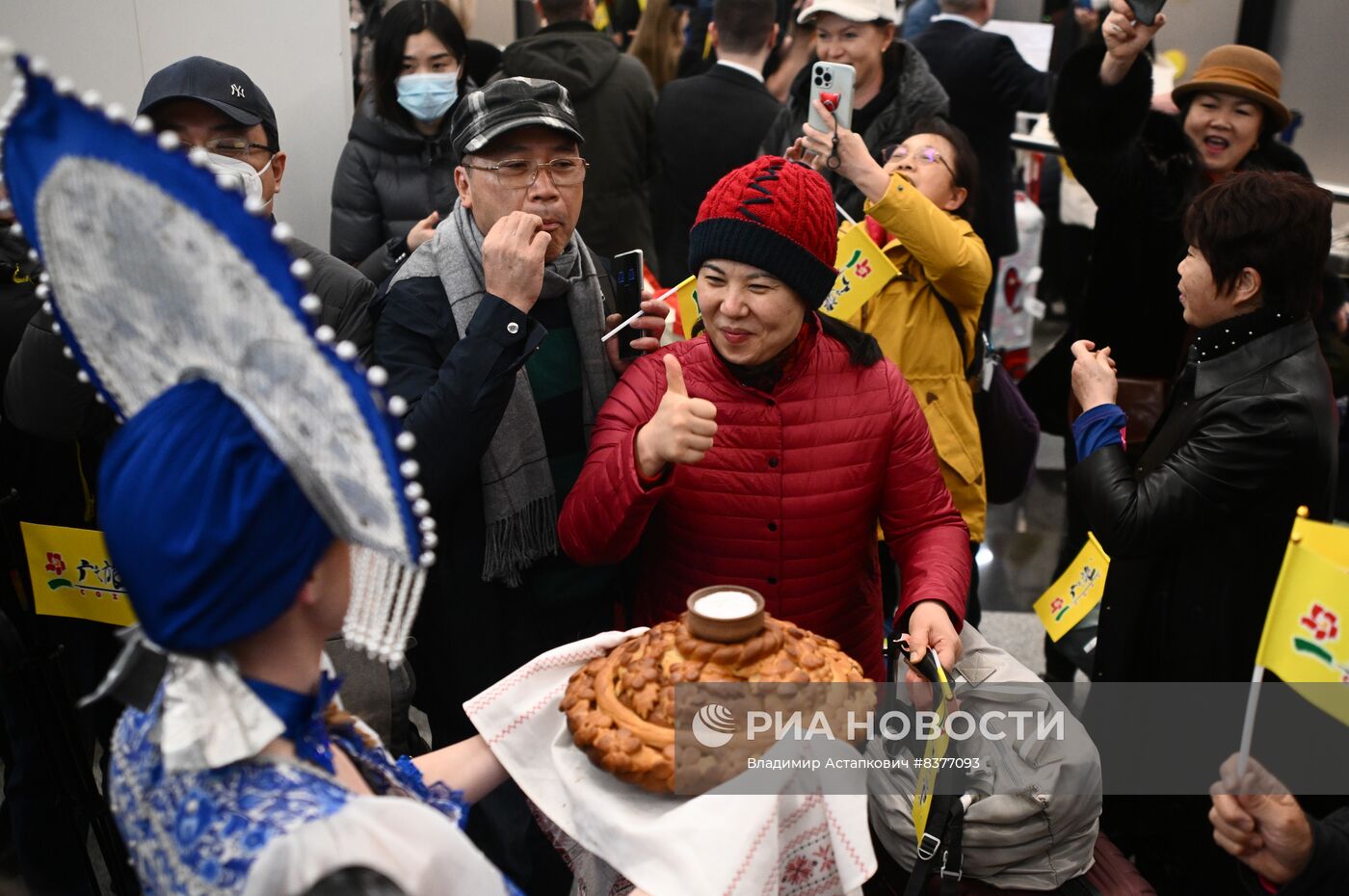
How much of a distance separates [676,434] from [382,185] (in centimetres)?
208

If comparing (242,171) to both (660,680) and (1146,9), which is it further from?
(1146,9)

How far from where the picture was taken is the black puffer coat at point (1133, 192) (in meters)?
3.34

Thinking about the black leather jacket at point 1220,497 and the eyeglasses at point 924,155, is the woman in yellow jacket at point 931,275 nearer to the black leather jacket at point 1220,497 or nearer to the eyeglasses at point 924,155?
the eyeglasses at point 924,155

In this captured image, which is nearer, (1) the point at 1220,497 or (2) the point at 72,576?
(1) the point at 1220,497

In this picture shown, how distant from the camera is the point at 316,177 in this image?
11.4ft

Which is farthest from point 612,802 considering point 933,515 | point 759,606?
point 933,515

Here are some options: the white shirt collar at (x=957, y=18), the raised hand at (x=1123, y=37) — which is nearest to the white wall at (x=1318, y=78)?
the white shirt collar at (x=957, y=18)

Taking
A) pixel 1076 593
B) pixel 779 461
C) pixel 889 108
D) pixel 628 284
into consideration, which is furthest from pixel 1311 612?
pixel 889 108


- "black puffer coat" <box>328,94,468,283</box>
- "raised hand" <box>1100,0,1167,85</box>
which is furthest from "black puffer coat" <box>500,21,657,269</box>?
"raised hand" <box>1100,0,1167,85</box>

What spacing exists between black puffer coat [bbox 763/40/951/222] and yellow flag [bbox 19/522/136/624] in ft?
7.00

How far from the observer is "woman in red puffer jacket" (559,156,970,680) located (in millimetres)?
2043

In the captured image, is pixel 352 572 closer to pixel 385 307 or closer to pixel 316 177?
pixel 385 307

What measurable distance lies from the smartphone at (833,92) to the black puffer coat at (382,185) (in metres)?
1.16

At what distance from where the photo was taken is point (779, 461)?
6.98 ft
